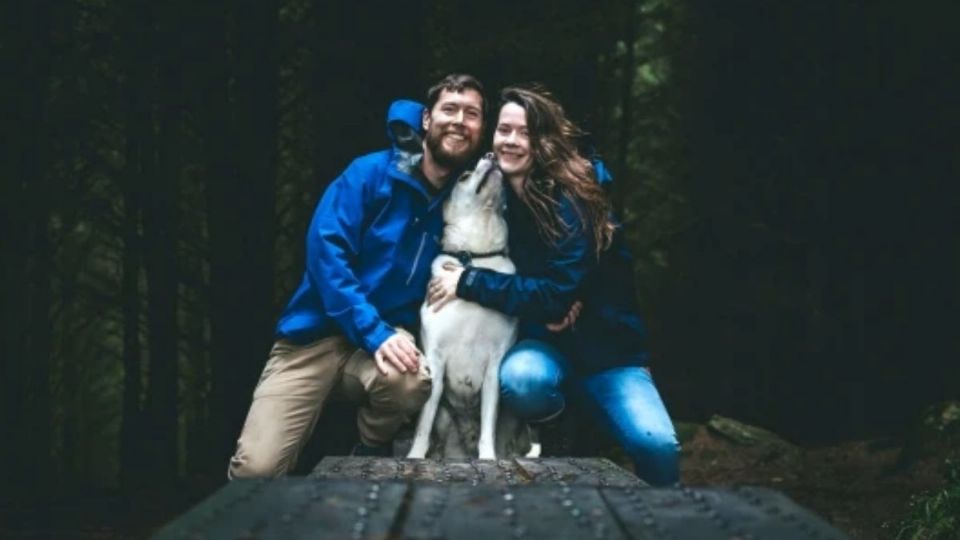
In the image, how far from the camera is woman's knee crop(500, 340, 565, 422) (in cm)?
538

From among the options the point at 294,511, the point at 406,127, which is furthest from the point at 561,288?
the point at 294,511

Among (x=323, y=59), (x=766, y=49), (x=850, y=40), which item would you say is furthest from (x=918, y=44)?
(x=323, y=59)

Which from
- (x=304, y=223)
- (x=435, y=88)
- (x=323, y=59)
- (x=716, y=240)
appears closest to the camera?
(x=435, y=88)

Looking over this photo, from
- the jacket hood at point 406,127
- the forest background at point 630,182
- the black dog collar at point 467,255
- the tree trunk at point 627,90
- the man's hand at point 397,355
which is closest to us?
the man's hand at point 397,355

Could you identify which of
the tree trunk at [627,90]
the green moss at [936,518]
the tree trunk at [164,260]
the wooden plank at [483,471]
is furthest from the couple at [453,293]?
the tree trunk at [627,90]

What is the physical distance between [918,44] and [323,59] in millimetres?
5551

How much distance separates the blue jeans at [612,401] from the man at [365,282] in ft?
1.32

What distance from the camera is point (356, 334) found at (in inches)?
210

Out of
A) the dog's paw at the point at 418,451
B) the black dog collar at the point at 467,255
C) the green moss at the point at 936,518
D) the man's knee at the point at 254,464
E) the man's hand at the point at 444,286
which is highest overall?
the black dog collar at the point at 467,255

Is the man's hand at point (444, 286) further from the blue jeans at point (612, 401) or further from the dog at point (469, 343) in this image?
the blue jeans at point (612, 401)

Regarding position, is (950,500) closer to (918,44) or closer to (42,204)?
(918,44)

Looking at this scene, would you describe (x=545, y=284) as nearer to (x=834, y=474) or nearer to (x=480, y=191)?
(x=480, y=191)

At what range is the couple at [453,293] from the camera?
17.6ft

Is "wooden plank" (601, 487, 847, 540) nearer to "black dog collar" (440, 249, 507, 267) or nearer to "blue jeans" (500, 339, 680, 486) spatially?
"blue jeans" (500, 339, 680, 486)
